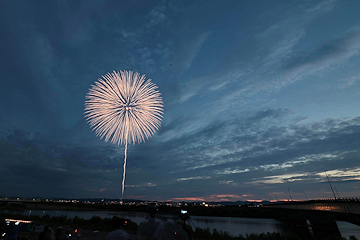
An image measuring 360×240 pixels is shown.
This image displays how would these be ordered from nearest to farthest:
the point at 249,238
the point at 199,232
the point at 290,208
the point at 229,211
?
1. the point at 249,238
2. the point at 199,232
3. the point at 290,208
4. the point at 229,211

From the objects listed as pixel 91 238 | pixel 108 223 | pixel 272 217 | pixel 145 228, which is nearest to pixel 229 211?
pixel 272 217

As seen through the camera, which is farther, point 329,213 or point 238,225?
point 238,225

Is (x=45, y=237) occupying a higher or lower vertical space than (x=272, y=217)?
higher

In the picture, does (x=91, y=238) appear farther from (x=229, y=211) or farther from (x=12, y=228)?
(x=229, y=211)

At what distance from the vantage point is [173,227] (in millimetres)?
11586

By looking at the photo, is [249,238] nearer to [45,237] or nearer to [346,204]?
[45,237]

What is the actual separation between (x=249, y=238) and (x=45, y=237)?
2965 centimetres

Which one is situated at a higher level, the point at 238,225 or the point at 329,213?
the point at 329,213

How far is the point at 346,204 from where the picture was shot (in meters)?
48.2

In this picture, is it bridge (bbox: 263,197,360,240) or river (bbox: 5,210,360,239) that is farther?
river (bbox: 5,210,360,239)

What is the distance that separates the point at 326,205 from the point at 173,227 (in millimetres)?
71036

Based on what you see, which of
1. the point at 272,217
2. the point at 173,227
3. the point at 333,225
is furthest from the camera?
the point at 272,217

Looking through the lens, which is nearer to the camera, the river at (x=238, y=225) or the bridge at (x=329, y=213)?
the bridge at (x=329, y=213)

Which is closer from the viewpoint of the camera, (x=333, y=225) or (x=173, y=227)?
(x=173, y=227)
